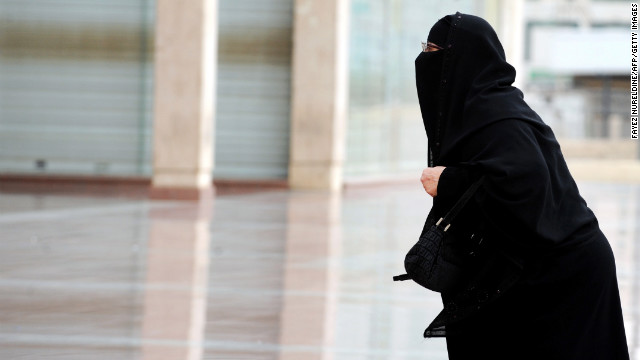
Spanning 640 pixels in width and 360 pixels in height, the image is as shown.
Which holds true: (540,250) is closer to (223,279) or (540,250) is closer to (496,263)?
(496,263)

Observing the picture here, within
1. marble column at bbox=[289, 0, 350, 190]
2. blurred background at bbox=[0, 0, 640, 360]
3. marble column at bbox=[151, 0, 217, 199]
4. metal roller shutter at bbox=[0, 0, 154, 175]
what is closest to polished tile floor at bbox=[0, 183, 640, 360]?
blurred background at bbox=[0, 0, 640, 360]

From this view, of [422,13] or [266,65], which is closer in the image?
[266,65]

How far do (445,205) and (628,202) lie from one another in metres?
19.7

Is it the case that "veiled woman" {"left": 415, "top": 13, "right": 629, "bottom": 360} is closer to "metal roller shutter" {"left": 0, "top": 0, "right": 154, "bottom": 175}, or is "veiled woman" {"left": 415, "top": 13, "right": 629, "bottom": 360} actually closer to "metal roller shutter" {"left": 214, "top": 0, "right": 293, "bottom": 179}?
"metal roller shutter" {"left": 0, "top": 0, "right": 154, "bottom": 175}

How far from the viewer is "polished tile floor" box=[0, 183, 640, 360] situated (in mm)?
7414

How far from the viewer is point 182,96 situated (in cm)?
2062

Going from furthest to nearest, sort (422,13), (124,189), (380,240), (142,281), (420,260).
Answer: (422,13) < (124,189) < (380,240) < (142,281) < (420,260)

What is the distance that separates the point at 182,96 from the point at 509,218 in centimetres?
1669

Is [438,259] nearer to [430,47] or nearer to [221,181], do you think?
[430,47]

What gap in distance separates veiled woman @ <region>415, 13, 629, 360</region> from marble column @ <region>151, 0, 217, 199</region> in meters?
16.3

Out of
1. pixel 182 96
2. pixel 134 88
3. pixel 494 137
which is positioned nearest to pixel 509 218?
pixel 494 137

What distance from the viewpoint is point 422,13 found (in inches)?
1137

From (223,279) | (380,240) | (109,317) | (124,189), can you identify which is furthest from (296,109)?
(109,317)

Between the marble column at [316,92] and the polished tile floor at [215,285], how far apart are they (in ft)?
18.4
